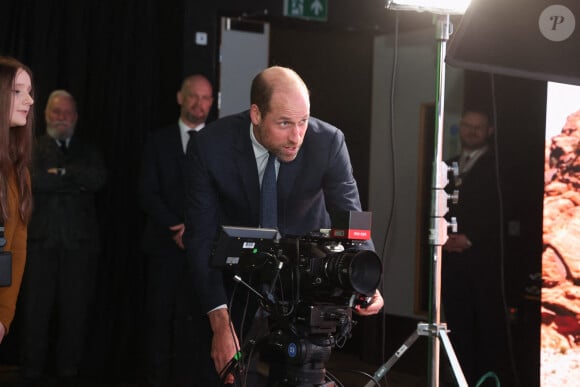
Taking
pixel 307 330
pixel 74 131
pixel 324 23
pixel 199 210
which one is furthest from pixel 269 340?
pixel 324 23

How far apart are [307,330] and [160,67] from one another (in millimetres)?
3552

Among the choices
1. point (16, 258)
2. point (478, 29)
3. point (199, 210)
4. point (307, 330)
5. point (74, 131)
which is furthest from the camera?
point (74, 131)

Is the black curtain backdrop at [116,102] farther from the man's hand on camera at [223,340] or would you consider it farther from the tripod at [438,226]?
the man's hand on camera at [223,340]

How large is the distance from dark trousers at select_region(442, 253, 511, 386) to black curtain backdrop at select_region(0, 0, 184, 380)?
6.42 ft

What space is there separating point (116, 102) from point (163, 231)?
3.43ft

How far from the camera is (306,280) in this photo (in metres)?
2.03

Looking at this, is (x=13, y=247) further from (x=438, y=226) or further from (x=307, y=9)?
(x=307, y=9)

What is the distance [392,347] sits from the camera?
5902 mm

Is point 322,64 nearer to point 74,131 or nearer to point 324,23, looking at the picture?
point 324,23

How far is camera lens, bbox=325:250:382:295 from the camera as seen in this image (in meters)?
1.95

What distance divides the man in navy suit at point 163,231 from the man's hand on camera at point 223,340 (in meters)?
2.22

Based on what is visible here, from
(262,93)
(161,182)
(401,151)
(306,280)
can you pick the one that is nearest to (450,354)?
(306,280)

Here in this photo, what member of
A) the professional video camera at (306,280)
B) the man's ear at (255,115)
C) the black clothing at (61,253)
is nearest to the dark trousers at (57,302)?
the black clothing at (61,253)

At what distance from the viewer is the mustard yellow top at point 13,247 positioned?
256cm
